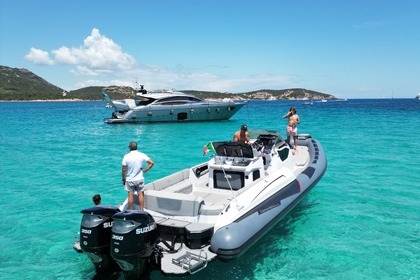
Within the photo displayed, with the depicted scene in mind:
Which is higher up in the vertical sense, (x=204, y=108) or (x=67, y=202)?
(x=204, y=108)

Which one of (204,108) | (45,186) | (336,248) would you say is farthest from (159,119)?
(336,248)

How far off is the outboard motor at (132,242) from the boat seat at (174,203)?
1.12 meters

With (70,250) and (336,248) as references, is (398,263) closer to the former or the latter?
(336,248)

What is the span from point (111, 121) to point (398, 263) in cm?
3685

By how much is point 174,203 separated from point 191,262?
4.20ft

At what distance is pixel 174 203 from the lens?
629cm

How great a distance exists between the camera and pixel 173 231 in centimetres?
591

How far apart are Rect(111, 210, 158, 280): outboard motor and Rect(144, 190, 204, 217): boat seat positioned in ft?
3.68

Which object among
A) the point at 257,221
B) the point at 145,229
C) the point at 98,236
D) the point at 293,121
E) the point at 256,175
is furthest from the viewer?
the point at 293,121

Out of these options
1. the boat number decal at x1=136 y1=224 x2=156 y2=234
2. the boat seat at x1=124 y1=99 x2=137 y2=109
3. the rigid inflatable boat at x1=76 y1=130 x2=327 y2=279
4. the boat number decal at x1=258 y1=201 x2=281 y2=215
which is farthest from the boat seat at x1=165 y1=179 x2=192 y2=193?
the boat seat at x1=124 y1=99 x2=137 y2=109

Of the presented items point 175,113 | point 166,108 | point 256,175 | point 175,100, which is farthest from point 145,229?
point 175,100

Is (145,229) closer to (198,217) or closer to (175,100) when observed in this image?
(198,217)

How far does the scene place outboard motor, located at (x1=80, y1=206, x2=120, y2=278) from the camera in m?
5.26

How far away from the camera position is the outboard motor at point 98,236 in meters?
5.26
